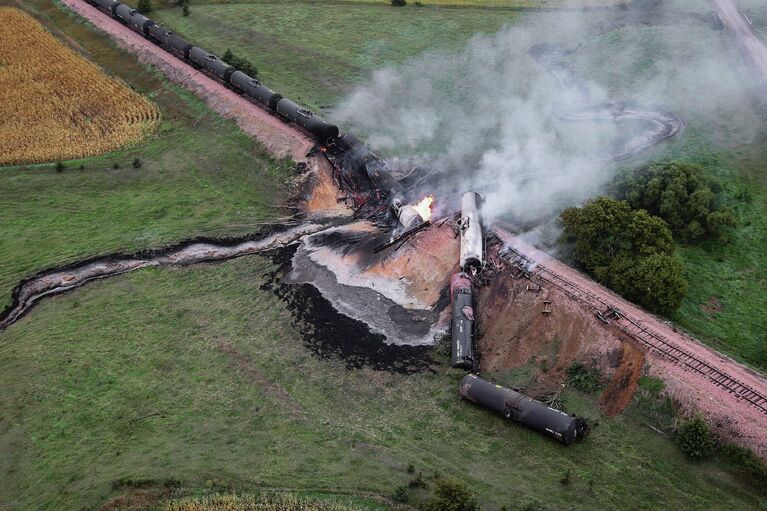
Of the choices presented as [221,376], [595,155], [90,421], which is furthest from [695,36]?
[90,421]

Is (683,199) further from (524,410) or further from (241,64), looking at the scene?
(241,64)

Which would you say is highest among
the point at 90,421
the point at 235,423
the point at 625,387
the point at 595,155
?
the point at 595,155

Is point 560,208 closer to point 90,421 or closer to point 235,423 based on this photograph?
point 235,423

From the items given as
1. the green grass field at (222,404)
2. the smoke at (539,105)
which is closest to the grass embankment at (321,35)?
the smoke at (539,105)

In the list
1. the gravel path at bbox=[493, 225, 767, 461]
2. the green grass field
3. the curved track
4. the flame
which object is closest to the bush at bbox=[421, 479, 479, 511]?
the green grass field

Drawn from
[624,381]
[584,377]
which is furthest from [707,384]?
[584,377]

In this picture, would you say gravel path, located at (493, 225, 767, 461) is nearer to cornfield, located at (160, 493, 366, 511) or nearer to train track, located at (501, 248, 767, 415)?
train track, located at (501, 248, 767, 415)
